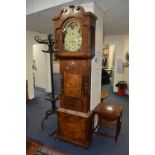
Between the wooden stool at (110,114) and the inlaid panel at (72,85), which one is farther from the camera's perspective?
the wooden stool at (110,114)

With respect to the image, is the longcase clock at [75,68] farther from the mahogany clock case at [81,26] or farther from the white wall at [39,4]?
the white wall at [39,4]

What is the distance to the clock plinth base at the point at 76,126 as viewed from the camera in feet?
7.53

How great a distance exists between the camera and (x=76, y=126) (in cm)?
237

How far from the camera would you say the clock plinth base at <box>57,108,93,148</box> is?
2.29 metres

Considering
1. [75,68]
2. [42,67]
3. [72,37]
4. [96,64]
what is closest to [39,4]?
[72,37]

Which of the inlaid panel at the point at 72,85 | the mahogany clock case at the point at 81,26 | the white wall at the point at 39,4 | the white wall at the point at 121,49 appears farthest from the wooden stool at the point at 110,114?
the white wall at the point at 121,49

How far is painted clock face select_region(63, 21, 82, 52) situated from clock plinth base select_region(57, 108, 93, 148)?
0.97 m

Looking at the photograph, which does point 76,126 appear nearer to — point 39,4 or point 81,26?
point 81,26

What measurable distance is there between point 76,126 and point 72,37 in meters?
1.34
